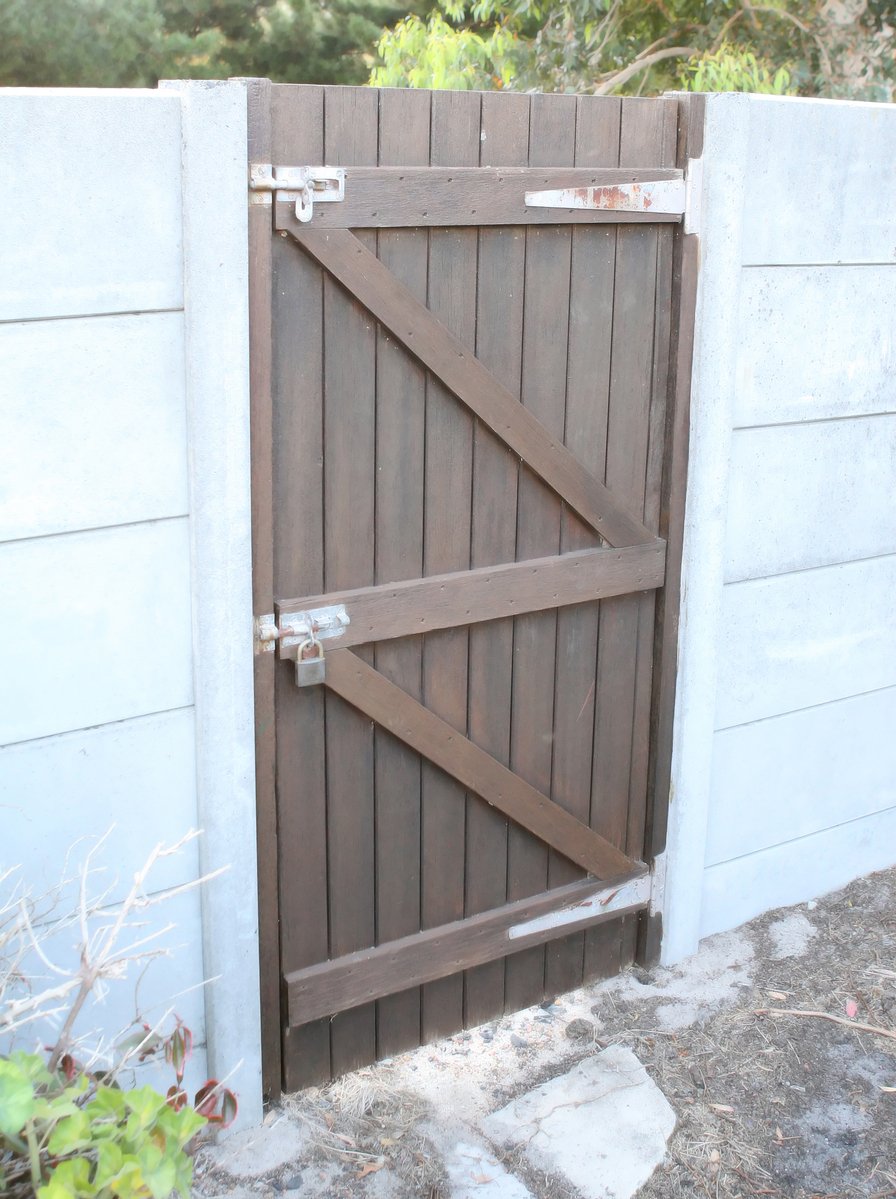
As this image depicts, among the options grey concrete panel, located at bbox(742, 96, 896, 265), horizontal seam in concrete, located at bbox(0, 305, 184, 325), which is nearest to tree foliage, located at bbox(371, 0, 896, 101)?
grey concrete panel, located at bbox(742, 96, 896, 265)

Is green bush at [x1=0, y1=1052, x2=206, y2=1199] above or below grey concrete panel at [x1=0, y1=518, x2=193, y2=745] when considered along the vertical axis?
below

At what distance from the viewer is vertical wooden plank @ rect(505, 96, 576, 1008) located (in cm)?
288

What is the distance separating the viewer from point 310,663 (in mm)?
2803

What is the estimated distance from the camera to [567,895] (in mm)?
3402

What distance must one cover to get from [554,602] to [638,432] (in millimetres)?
471

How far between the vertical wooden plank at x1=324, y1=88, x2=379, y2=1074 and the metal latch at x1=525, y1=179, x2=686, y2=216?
17.1 inches

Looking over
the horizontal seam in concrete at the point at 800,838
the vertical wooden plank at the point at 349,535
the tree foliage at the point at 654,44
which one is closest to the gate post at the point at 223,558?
the vertical wooden plank at the point at 349,535

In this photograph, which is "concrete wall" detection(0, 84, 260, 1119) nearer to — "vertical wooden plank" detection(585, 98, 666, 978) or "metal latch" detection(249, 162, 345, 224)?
"metal latch" detection(249, 162, 345, 224)

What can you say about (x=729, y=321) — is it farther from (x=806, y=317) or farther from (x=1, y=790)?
(x=1, y=790)

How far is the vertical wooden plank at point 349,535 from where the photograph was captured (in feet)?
8.64

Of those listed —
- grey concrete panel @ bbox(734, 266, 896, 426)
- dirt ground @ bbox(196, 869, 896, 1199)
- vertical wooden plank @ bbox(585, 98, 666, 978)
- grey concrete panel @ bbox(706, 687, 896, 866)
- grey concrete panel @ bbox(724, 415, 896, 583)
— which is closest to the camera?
dirt ground @ bbox(196, 869, 896, 1199)

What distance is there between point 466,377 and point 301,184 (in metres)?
0.57

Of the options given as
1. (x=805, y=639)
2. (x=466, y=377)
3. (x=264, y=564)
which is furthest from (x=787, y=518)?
(x=264, y=564)

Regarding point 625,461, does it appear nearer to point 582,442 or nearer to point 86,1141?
point 582,442
